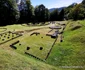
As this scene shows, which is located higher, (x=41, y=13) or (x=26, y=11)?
(x=26, y=11)

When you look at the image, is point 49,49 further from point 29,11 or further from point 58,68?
point 29,11

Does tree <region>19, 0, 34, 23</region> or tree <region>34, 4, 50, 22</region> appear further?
tree <region>34, 4, 50, 22</region>

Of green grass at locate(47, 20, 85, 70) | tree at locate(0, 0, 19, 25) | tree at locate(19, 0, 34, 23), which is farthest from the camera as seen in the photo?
tree at locate(19, 0, 34, 23)

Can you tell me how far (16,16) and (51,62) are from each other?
58.2m

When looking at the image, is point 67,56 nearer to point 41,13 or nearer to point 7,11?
point 7,11

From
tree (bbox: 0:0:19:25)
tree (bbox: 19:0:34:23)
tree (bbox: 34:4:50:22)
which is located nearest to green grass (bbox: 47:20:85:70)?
tree (bbox: 0:0:19:25)

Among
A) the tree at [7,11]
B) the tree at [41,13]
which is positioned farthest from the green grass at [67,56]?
the tree at [41,13]

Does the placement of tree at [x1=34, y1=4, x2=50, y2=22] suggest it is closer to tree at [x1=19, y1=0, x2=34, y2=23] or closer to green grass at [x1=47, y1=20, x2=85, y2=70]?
tree at [x1=19, y1=0, x2=34, y2=23]

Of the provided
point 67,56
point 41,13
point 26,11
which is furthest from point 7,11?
point 67,56

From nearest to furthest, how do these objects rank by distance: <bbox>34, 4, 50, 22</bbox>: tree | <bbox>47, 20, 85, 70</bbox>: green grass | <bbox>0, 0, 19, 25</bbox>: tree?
<bbox>47, 20, 85, 70</bbox>: green grass → <bbox>0, 0, 19, 25</bbox>: tree → <bbox>34, 4, 50, 22</bbox>: tree

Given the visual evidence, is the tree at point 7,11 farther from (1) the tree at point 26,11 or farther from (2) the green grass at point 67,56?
(2) the green grass at point 67,56

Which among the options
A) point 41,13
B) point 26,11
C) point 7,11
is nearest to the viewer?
point 7,11

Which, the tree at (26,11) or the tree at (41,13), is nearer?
the tree at (26,11)

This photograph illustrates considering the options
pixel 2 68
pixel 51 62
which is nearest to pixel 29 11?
pixel 51 62
